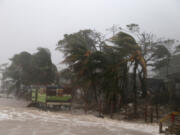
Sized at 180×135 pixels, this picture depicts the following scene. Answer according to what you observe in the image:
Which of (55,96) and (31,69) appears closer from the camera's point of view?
(55,96)

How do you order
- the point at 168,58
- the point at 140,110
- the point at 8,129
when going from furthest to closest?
the point at 168,58 < the point at 140,110 < the point at 8,129

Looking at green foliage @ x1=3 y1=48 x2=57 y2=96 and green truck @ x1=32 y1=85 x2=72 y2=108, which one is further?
green foliage @ x1=3 y1=48 x2=57 y2=96

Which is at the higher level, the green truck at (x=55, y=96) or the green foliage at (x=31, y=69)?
the green foliage at (x=31, y=69)

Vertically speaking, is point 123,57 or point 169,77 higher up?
point 123,57

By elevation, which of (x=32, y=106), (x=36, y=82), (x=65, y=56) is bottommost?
→ (x=32, y=106)

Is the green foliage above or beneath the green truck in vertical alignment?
above

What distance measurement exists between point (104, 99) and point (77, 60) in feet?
16.3

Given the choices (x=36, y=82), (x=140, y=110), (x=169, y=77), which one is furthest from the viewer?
(x=36, y=82)

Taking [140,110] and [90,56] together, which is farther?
[90,56]

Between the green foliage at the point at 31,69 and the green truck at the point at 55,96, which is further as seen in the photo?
the green foliage at the point at 31,69

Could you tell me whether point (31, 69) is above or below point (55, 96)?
above

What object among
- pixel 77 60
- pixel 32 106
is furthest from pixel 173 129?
pixel 32 106

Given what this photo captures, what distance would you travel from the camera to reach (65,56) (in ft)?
81.9

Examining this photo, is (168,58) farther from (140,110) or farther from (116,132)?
(116,132)
